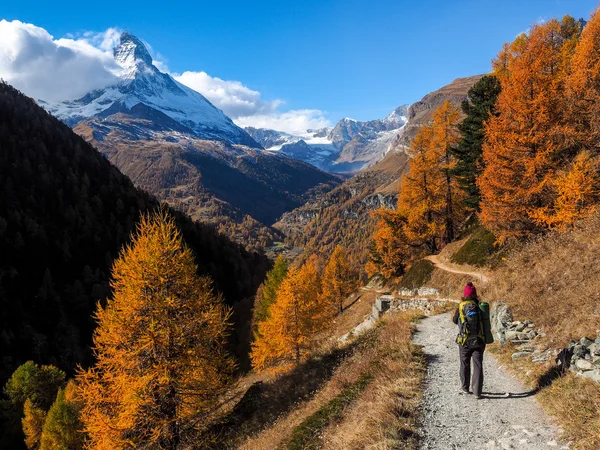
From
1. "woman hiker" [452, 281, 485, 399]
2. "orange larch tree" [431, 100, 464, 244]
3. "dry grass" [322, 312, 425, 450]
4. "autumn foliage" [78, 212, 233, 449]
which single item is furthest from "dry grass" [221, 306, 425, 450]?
"orange larch tree" [431, 100, 464, 244]

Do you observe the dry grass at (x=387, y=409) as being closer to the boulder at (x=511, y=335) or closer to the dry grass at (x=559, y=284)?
the boulder at (x=511, y=335)

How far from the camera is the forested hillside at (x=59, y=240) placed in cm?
8694

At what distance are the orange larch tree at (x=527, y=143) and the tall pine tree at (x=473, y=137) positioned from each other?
848 centimetres

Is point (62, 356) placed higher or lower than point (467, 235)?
lower

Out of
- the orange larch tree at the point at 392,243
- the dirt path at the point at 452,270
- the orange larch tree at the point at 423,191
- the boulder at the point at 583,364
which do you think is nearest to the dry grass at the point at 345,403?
the boulder at the point at 583,364

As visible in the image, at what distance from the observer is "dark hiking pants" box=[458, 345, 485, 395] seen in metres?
8.13

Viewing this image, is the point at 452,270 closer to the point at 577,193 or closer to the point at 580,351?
the point at 577,193

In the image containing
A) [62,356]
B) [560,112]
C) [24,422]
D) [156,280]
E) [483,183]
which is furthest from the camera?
[62,356]

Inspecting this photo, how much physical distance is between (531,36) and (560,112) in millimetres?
5632

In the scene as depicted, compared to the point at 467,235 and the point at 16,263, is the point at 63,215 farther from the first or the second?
the point at 467,235

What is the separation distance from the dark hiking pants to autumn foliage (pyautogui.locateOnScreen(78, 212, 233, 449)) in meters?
10.9

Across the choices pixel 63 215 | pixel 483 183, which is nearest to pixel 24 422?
pixel 483 183

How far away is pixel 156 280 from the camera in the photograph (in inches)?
601

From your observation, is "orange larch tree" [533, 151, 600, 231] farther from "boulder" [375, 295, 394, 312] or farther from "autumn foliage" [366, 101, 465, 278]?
"autumn foliage" [366, 101, 465, 278]
